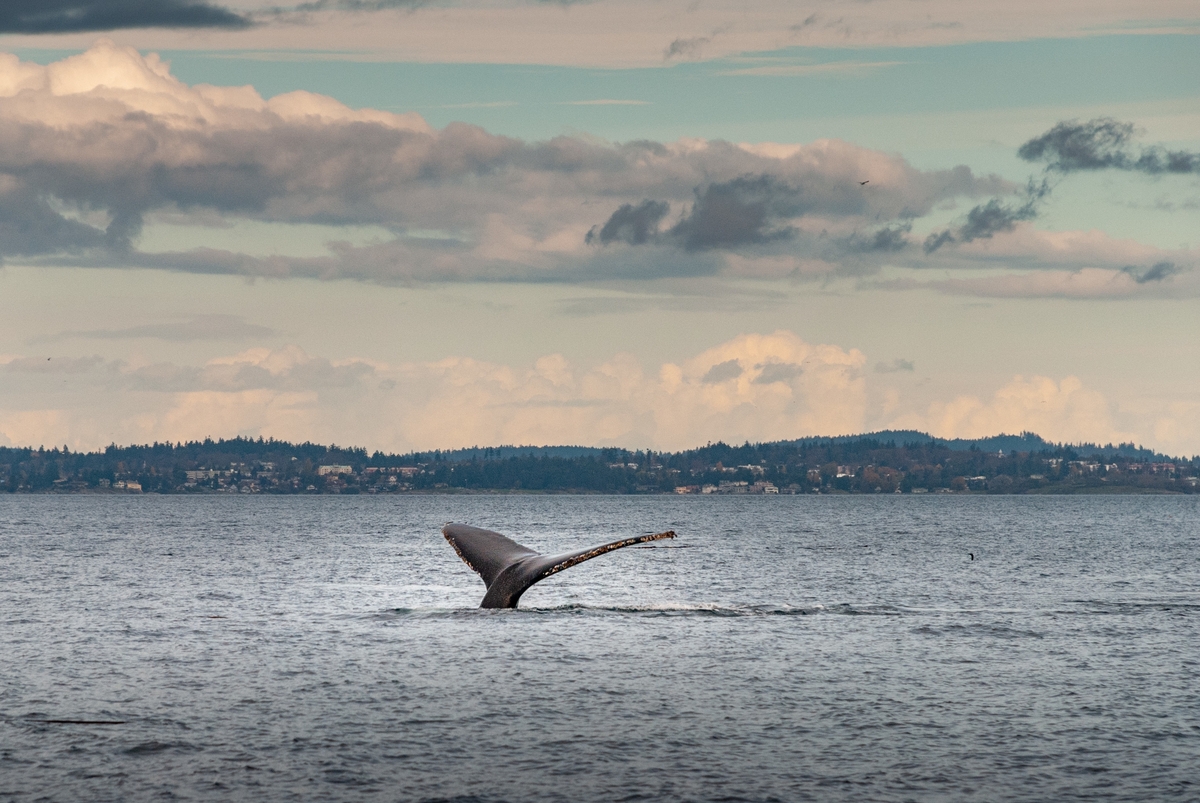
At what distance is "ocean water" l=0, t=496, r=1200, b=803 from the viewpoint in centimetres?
2378

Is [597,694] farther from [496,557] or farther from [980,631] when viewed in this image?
[980,631]

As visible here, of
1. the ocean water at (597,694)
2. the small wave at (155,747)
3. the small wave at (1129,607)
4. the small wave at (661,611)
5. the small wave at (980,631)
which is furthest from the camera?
the small wave at (1129,607)

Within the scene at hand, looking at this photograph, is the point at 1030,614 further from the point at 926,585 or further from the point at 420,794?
the point at 420,794

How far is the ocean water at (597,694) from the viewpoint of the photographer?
2378cm

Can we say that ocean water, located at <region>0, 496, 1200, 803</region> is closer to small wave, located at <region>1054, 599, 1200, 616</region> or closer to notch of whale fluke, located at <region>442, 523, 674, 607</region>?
small wave, located at <region>1054, 599, 1200, 616</region>

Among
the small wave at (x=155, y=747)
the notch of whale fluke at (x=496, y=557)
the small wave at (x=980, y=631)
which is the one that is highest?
the notch of whale fluke at (x=496, y=557)

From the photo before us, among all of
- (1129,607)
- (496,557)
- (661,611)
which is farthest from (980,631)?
(496,557)

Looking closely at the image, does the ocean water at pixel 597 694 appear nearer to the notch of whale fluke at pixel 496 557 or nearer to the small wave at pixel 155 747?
the small wave at pixel 155 747

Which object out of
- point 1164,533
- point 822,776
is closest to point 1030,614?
point 822,776

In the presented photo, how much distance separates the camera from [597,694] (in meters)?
33.2

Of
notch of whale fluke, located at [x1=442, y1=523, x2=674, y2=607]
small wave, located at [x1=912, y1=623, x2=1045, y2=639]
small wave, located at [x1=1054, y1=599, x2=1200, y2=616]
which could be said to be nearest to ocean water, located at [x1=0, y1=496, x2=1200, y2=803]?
small wave, located at [x1=912, y1=623, x2=1045, y2=639]

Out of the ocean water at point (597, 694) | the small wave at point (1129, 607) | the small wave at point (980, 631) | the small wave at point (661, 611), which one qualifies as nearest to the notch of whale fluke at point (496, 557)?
the ocean water at point (597, 694)

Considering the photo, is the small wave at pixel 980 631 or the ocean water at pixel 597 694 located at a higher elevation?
the ocean water at pixel 597 694

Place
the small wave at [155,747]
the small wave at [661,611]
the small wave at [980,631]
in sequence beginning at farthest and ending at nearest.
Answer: the small wave at [661,611] → the small wave at [980,631] → the small wave at [155,747]
